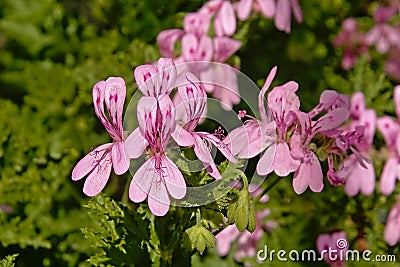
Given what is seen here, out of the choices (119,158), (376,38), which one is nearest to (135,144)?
(119,158)

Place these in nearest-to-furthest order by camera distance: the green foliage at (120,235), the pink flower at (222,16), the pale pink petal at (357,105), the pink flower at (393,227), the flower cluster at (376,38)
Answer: the green foliage at (120,235) < the pink flower at (393,227) < the pale pink petal at (357,105) < the pink flower at (222,16) < the flower cluster at (376,38)

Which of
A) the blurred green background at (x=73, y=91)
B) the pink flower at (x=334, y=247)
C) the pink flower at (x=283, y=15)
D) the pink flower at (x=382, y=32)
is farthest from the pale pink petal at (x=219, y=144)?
the pink flower at (x=382, y=32)

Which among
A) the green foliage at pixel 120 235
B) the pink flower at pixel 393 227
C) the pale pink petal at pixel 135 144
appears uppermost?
the pale pink petal at pixel 135 144

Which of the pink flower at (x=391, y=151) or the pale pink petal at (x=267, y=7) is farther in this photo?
the pale pink petal at (x=267, y=7)

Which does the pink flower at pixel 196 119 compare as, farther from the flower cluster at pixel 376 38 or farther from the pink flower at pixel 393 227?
the flower cluster at pixel 376 38

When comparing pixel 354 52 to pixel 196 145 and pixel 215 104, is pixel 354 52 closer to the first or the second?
pixel 215 104

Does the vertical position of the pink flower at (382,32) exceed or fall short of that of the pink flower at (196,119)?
it exceeds it

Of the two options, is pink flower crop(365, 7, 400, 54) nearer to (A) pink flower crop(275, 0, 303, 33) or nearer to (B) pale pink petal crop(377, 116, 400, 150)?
(A) pink flower crop(275, 0, 303, 33)
